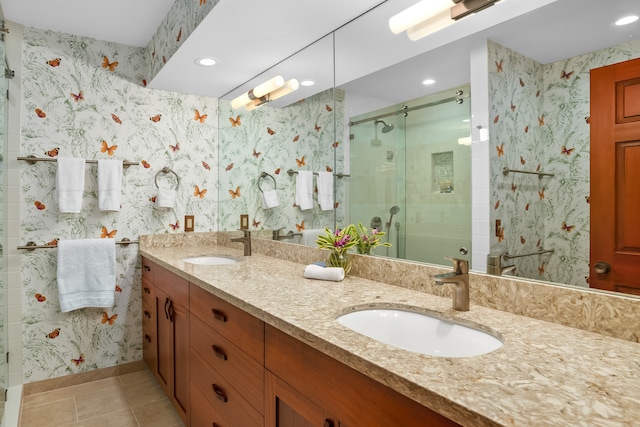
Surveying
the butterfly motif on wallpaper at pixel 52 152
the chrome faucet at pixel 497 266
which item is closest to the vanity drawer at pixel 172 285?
the butterfly motif on wallpaper at pixel 52 152

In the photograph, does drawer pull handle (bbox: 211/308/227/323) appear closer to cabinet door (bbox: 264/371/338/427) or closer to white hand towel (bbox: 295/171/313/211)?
cabinet door (bbox: 264/371/338/427)

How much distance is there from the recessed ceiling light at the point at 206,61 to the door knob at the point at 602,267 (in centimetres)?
211

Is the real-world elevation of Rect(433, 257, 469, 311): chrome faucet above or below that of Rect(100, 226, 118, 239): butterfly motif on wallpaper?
below

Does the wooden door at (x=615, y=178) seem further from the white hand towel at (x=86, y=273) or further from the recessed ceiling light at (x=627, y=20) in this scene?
the white hand towel at (x=86, y=273)

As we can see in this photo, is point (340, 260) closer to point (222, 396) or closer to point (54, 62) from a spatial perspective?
point (222, 396)

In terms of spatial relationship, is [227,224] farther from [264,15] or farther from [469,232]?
[469,232]

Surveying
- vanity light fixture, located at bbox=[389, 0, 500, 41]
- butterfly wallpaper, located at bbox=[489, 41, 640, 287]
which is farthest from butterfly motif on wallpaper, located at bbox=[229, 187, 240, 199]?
butterfly wallpaper, located at bbox=[489, 41, 640, 287]

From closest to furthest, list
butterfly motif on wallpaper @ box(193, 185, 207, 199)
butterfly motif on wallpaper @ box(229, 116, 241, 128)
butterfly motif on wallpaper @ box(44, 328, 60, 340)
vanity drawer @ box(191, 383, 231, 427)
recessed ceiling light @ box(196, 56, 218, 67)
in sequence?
1. vanity drawer @ box(191, 383, 231, 427)
2. recessed ceiling light @ box(196, 56, 218, 67)
3. butterfly motif on wallpaper @ box(44, 328, 60, 340)
4. butterfly motif on wallpaper @ box(229, 116, 241, 128)
5. butterfly motif on wallpaper @ box(193, 185, 207, 199)

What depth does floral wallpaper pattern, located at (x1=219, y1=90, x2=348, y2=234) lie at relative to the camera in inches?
84.1

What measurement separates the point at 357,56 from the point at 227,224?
1685 mm

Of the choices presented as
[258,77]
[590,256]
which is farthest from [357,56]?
[590,256]

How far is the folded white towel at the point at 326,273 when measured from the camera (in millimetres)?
1635

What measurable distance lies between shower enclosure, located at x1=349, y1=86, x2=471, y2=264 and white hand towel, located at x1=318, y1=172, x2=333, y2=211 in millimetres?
174

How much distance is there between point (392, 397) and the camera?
758mm
